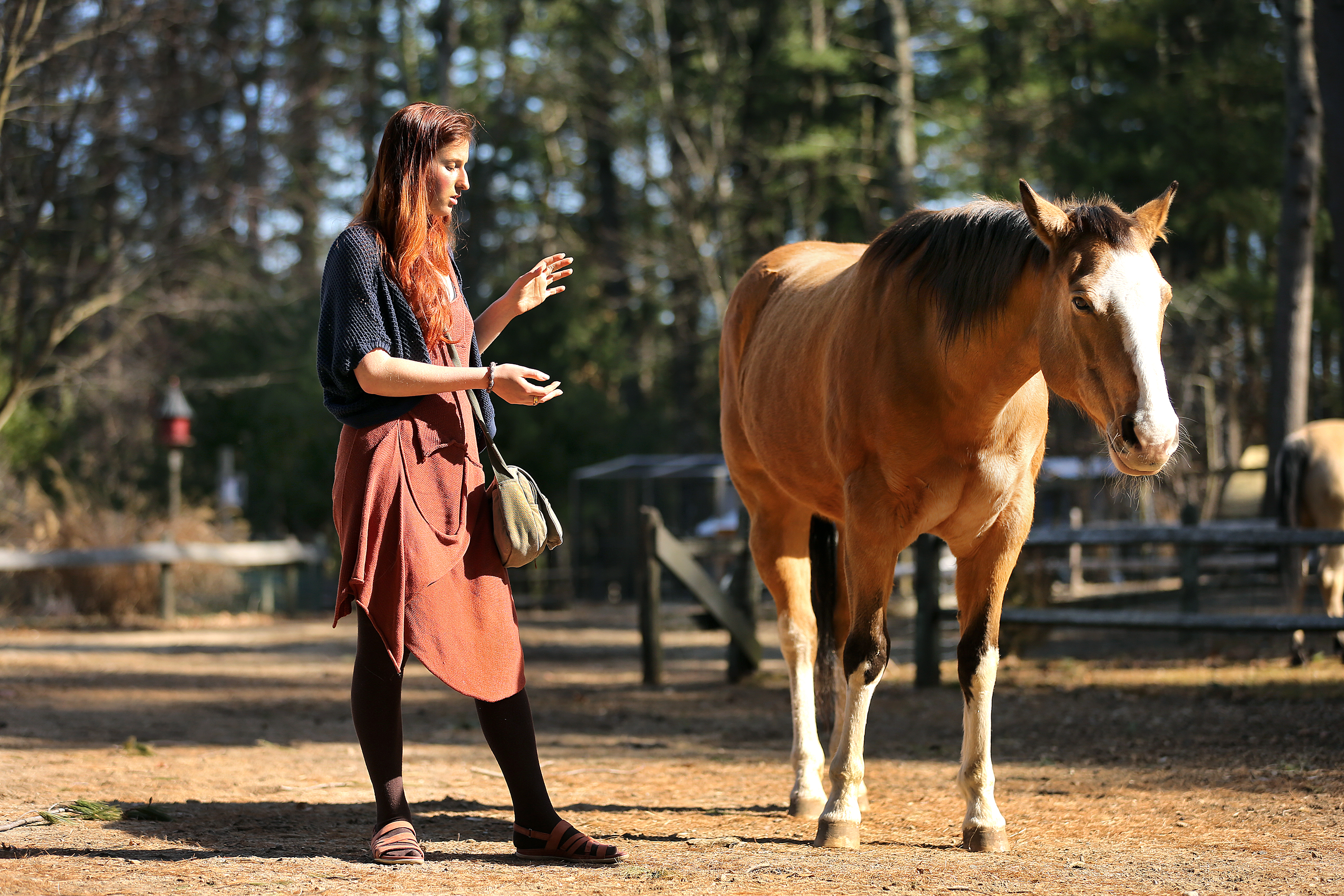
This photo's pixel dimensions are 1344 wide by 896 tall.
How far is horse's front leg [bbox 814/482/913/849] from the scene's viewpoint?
379 cm

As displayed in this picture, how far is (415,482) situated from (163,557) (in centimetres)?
1163

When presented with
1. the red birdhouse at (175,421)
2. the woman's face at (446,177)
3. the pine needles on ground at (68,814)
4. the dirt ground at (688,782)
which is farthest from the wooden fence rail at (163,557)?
the woman's face at (446,177)

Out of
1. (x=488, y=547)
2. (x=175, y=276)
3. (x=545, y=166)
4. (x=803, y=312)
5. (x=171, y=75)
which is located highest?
(x=545, y=166)

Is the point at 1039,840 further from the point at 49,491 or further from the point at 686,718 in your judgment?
the point at 49,491

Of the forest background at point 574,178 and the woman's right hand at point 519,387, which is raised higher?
the forest background at point 574,178

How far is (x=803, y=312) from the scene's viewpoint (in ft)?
15.7

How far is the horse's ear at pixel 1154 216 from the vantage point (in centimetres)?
335

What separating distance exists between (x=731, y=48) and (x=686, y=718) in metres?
20.3

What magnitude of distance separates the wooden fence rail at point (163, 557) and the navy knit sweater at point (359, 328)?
11.5 meters

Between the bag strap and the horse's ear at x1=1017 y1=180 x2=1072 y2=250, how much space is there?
1627mm

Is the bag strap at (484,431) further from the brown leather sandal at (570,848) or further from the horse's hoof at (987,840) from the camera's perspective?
the horse's hoof at (987,840)

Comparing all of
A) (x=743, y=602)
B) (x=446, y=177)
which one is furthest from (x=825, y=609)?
(x=743, y=602)

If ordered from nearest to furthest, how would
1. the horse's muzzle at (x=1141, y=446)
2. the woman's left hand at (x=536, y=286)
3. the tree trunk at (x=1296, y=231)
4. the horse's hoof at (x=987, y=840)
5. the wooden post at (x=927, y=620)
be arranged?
the horse's muzzle at (x=1141, y=446)
the woman's left hand at (x=536, y=286)
the horse's hoof at (x=987, y=840)
the wooden post at (x=927, y=620)
the tree trunk at (x=1296, y=231)

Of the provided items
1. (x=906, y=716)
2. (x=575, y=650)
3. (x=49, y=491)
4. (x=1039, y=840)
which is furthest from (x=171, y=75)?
(x=1039, y=840)
